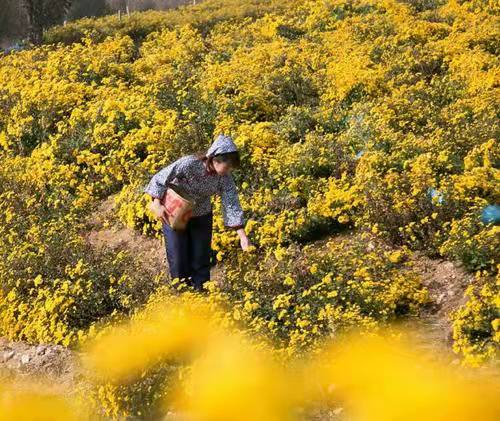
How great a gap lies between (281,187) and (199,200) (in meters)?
2.10

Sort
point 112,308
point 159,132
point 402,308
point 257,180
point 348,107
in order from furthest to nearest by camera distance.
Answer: point 348,107 → point 159,132 → point 257,180 → point 112,308 → point 402,308

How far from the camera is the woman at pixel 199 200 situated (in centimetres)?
490

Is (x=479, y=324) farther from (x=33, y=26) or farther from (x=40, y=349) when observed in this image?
(x=33, y=26)

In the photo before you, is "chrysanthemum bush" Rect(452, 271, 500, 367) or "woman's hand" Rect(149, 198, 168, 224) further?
"woman's hand" Rect(149, 198, 168, 224)

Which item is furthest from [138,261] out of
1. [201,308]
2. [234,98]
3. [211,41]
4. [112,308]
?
[211,41]

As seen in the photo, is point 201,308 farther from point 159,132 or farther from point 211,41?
point 211,41

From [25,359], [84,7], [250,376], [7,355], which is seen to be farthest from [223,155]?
[84,7]

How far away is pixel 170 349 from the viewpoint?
455 cm

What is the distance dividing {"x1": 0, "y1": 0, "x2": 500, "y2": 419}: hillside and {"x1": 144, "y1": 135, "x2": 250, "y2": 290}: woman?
0.91 feet

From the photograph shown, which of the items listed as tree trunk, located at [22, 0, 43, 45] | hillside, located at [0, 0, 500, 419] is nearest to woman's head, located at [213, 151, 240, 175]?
hillside, located at [0, 0, 500, 419]

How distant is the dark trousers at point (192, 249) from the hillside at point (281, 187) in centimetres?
23

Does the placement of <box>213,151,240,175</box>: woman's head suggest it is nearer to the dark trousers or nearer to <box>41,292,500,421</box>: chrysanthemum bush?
the dark trousers

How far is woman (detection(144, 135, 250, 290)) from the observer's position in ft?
16.1

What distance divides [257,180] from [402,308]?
9.23ft
